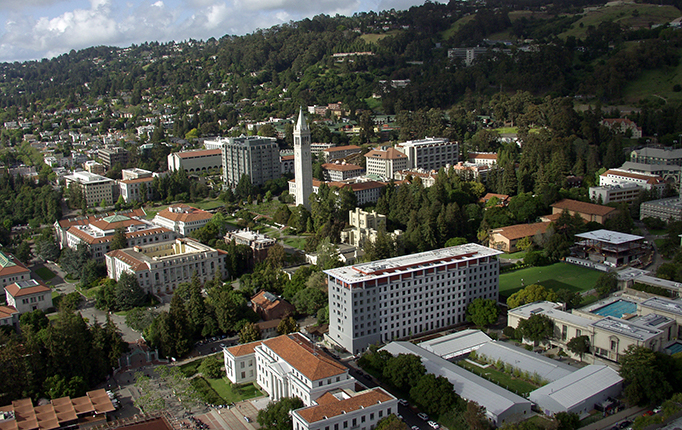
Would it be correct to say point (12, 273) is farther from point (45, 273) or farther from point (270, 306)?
point (270, 306)

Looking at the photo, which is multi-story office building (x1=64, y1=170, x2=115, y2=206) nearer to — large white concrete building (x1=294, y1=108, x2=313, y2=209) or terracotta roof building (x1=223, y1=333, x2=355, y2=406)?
large white concrete building (x1=294, y1=108, x2=313, y2=209)

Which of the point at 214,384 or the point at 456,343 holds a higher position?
the point at 456,343

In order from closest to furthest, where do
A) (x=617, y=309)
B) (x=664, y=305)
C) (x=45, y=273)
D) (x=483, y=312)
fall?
(x=664, y=305), (x=617, y=309), (x=483, y=312), (x=45, y=273)

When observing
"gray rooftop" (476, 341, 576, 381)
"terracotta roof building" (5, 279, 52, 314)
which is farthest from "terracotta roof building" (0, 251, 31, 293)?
"gray rooftop" (476, 341, 576, 381)

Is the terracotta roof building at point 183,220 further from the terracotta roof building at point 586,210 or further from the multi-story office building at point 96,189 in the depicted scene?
the terracotta roof building at point 586,210

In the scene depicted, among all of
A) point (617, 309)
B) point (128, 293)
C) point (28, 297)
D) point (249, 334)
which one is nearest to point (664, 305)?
point (617, 309)
